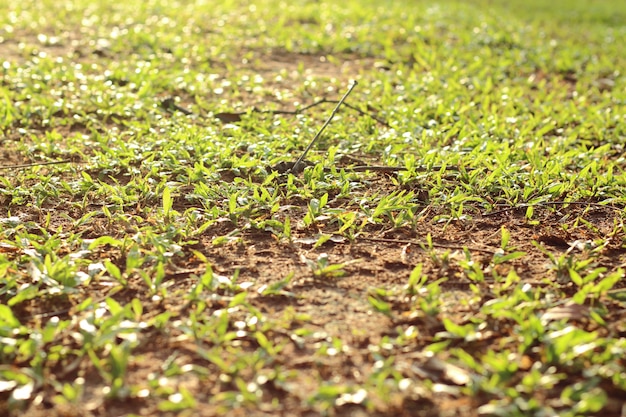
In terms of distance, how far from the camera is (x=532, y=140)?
4.41 metres

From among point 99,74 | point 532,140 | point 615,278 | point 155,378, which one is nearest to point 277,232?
point 155,378

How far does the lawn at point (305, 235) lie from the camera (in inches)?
81.8

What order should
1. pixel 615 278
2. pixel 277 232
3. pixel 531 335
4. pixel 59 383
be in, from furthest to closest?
1. pixel 277 232
2. pixel 615 278
3. pixel 531 335
4. pixel 59 383

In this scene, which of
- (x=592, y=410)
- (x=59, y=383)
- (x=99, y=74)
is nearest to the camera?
(x=592, y=410)

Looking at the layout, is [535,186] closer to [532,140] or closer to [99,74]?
[532,140]

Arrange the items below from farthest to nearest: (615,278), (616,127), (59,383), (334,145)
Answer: (616,127) → (334,145) → (615,278) → (59,383)

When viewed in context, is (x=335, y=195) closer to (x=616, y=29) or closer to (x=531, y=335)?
(x=531, y=335)

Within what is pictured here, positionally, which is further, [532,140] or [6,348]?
[532,140]

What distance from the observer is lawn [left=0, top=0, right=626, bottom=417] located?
6.82 feet

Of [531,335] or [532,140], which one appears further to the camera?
[532,140]

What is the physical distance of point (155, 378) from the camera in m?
2.07

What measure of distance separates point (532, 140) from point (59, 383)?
127 inches

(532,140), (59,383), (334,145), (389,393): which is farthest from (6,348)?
(532,140)

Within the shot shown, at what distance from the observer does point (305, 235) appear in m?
3.03
